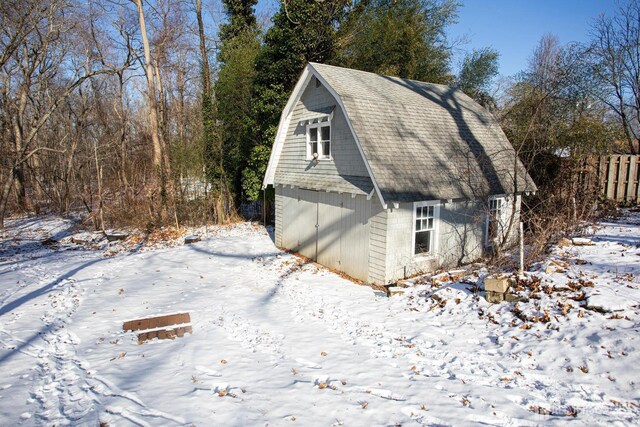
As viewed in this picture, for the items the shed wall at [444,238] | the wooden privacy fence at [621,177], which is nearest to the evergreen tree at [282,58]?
the shed wall at [444,238]

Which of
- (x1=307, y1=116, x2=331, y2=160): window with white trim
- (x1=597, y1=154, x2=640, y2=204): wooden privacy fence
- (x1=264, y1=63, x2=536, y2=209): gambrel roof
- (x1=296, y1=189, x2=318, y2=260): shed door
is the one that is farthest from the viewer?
(x1=597, y1=154, x2=640, y2=204): wooden privacy fence

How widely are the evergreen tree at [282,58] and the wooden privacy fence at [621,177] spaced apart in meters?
12.9

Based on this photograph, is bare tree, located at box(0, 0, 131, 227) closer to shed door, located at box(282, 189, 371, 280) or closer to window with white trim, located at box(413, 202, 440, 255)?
shed door, located at box(282, 189, 371, 280)

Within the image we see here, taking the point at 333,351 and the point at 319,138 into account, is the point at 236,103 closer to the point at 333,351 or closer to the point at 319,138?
the point at 319,138

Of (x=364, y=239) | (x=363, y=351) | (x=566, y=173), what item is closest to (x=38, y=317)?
(x=363, y=351)

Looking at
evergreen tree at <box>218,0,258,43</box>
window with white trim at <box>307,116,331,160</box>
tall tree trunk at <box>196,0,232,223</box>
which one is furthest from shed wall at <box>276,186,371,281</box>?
evergreen tree at <box>218,0,258,43</box>

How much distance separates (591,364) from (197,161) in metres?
17.9

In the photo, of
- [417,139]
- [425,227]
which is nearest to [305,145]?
[417,139]

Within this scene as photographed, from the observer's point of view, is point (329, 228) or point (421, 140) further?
point (329, 228)

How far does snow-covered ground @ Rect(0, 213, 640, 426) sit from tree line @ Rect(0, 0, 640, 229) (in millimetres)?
8426

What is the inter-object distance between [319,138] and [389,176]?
11.4 ft

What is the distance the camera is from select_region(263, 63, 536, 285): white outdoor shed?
10.2m

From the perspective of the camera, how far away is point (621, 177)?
15.7 metres

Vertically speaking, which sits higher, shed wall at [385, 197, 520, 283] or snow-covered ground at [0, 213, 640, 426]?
shed wall at [385, 197, 520, 283]
